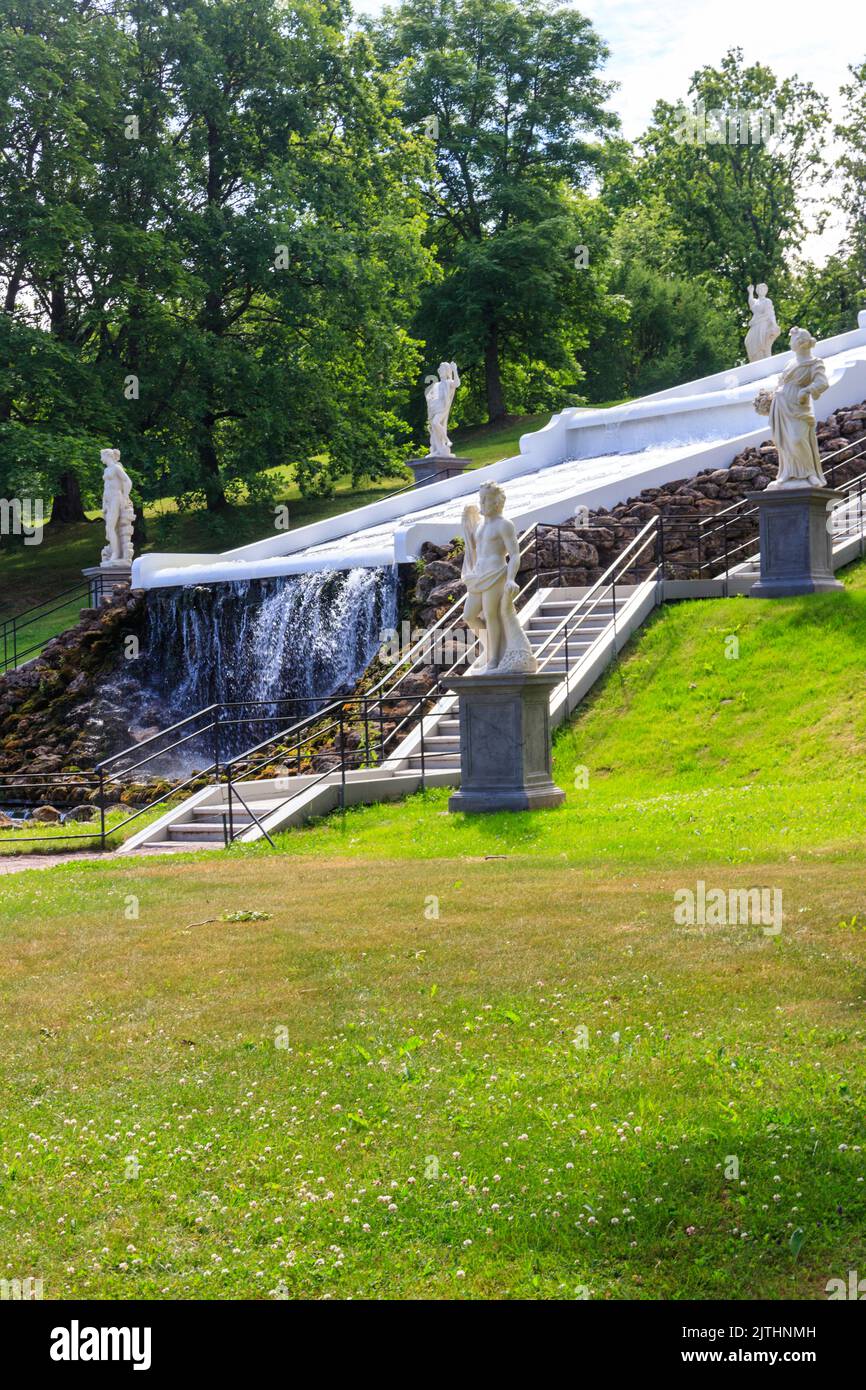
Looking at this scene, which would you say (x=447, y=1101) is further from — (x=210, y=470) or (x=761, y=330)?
(x=210, y=470)

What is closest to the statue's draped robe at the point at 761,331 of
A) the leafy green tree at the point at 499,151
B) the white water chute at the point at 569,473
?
the white water chute at the point at 569,473

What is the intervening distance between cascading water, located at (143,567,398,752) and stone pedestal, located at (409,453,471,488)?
9960mm

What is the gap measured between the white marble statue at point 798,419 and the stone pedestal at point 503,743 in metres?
5.36

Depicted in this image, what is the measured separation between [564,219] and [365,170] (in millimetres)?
9000

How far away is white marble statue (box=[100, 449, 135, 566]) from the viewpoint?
112ft

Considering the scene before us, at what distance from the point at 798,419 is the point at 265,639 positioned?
10.5 m

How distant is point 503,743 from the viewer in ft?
57.7

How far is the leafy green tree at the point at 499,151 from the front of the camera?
171 feet

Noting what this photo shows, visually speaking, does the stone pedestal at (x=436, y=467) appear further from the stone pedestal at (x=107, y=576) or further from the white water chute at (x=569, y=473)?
the stone pedestal at (x=107, y=576)

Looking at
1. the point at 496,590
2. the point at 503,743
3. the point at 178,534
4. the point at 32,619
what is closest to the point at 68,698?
the point at 32,619

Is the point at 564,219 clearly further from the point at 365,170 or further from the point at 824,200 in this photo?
the point at 824,200

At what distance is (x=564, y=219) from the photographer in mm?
51562

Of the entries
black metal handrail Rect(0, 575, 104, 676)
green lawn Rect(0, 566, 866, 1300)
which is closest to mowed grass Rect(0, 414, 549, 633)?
black metal handrail Rect(0, 575, 104, 676)

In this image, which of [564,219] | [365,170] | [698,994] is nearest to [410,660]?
[698,994]
